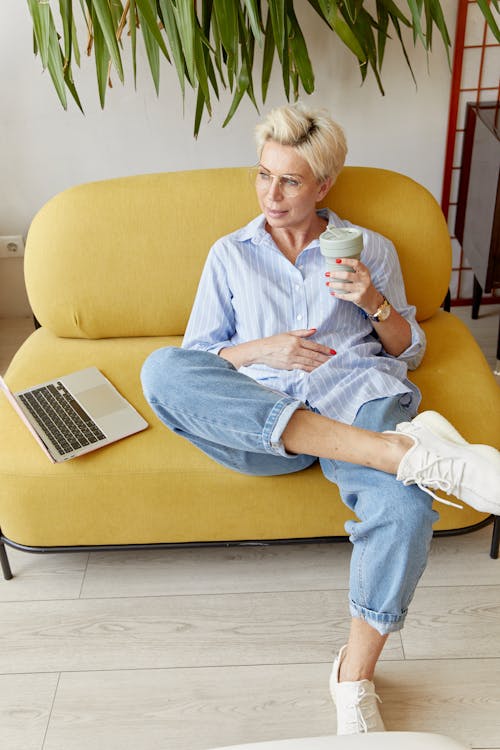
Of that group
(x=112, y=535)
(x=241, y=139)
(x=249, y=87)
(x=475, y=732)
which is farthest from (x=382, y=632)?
(x=241, y=139)

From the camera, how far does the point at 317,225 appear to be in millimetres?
1863

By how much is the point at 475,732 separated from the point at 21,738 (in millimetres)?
884

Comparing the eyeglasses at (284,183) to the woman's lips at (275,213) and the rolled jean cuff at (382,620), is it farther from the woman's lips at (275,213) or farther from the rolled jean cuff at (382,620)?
the rolled jean cuff at (382,620)

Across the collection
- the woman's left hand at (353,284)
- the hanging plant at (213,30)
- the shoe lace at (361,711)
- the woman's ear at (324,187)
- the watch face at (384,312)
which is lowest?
the shoe lace at (361,711)

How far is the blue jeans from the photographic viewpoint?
1.42 meters

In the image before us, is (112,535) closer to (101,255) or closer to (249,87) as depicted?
(101,255)

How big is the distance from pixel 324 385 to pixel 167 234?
2.10 feet

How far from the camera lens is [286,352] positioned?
1705 mm

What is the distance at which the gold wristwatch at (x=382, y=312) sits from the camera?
1715 millimetres

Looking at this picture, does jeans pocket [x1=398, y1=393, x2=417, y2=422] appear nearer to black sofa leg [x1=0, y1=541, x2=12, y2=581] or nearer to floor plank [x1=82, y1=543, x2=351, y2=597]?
floor plank [x1=82, y1=543, x2=351, y2=597]

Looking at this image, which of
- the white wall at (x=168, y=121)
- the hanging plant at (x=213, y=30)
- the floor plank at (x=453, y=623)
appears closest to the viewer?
the floor plank at (x=453, y=623)

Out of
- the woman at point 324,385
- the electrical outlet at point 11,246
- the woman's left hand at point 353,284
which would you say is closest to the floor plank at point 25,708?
the woman at point 324,385

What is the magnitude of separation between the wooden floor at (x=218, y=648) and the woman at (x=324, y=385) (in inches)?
5.8

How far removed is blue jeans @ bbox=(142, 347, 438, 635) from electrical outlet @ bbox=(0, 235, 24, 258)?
52.4 inches
